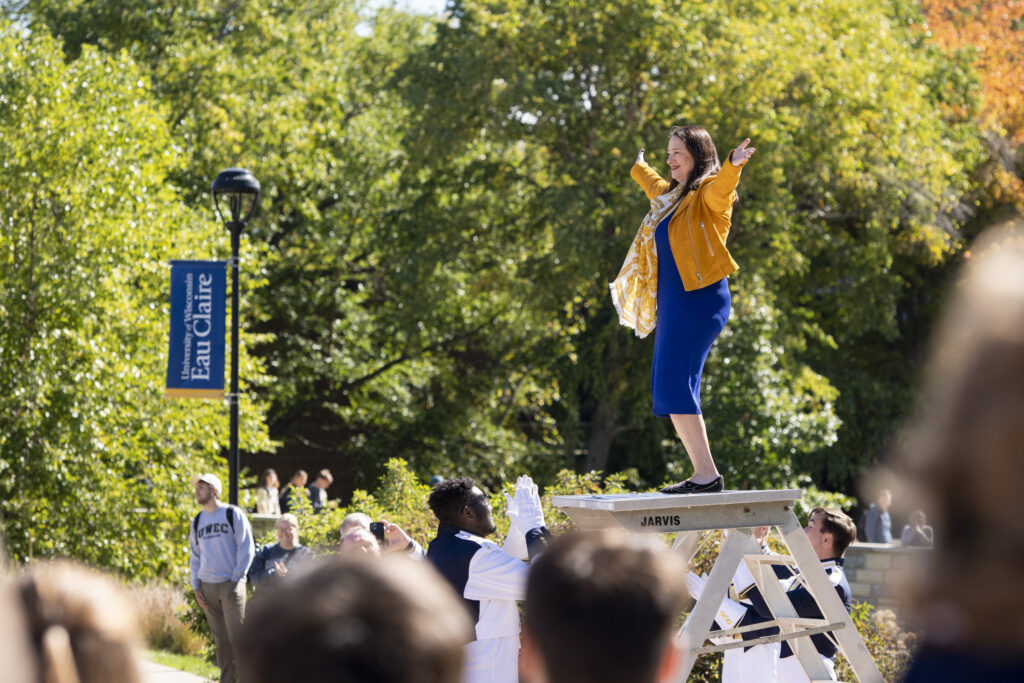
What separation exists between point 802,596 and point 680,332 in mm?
1558

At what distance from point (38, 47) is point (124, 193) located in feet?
7.44

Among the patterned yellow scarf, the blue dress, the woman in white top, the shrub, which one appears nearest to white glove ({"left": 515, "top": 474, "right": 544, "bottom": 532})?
the blue dress

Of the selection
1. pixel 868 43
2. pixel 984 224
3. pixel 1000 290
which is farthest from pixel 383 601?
pixel 984 224

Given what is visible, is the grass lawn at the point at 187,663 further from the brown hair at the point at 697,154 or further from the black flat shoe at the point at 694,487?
the brown hair at the point at 697,154

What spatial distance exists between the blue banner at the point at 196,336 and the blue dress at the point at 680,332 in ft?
25.5

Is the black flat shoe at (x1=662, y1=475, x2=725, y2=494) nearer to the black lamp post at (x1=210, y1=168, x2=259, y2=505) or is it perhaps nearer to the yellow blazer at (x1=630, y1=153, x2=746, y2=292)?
the yellow blazer at (x1=630, y1=153, x2=746, y2=292)

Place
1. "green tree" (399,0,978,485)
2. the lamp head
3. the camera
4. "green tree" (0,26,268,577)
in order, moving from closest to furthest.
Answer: the camera < the lamp head < "green tree" (0,26,268,577) < "green tree" (399,0,978,485)

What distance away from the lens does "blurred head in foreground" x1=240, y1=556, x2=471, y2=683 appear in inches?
62.3

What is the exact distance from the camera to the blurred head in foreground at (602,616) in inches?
77.4

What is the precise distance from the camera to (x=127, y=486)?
49.3ft

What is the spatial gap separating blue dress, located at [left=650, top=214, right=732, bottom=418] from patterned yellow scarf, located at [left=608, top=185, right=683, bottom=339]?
0.23 feet

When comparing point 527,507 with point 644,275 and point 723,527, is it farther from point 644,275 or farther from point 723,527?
point 644,275

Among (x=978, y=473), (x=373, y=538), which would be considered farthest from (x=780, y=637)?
(x=978, y=473)

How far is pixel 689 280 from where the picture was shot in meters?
5.16
